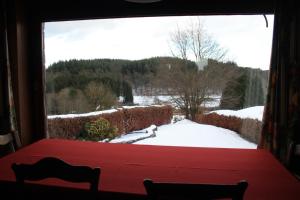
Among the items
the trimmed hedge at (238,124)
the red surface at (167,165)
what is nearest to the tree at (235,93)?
the trimmed hedge at (238,124)

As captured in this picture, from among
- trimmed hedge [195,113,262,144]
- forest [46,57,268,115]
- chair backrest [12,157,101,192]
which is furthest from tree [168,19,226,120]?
chair backrest [12,157,101,192]

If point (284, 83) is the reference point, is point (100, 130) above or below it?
below

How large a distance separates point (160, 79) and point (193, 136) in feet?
2.21

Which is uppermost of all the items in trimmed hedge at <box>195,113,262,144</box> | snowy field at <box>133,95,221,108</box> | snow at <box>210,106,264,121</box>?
snowy field at <box>133,95,221,108</box>

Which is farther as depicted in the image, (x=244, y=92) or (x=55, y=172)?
(x=244, y=92)

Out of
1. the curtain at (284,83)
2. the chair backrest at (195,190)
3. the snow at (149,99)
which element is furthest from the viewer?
the snow at (149,99)

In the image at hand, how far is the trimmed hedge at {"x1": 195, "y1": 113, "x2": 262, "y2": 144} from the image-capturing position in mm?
2662

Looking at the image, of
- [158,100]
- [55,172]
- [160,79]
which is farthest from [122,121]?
[55,172]

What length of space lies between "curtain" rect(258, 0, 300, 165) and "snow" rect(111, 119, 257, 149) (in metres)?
0.42

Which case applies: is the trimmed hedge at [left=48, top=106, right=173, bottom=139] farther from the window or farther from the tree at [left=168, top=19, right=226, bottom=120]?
the tree at [left=168, top=19, right=226, bottom=120]

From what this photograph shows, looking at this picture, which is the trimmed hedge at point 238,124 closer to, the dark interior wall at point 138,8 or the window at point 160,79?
the window at point 160,79

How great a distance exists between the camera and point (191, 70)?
9.24ft

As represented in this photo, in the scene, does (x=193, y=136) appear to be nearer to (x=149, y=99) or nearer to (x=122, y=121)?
(x=149, y=99)

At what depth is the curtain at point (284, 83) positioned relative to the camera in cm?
224
